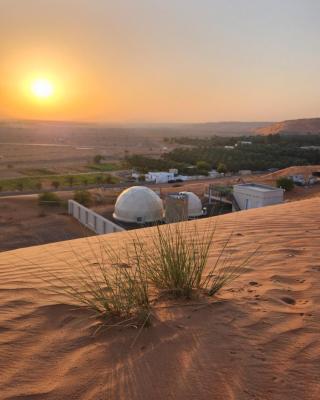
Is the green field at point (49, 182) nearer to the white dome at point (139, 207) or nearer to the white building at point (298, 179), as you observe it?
the white dome at point (139, 207)

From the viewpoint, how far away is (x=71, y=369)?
2.50m

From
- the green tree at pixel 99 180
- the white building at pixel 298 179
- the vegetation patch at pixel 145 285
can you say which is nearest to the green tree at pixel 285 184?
the white building at pixel 298 179

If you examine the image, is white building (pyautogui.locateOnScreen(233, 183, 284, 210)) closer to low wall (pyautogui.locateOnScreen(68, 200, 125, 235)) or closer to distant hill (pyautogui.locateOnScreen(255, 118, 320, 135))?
low wall (pyautogui.locateOnScreen(68, 200, 125, 235))

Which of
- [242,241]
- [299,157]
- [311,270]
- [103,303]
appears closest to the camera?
[103,303]

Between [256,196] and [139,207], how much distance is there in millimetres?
7160

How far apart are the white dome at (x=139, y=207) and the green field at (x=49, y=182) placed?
17.9 meters

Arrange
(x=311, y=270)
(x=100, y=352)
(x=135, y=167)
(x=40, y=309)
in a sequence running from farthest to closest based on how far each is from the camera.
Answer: (x=135, y=167) → (x=311, y=270) → (x=40, y=309) → (x=100, y=352)

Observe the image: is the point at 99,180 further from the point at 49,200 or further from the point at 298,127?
the point at 298,127

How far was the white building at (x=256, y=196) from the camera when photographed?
80.4 feet

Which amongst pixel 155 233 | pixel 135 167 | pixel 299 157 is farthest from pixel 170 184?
pixel 155 233

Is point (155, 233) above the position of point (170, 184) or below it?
above

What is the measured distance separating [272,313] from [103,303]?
1307mm

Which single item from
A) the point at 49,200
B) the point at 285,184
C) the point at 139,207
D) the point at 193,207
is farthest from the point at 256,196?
the point at 49,200

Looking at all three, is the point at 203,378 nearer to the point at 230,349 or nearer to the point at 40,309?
the point at 230,349
